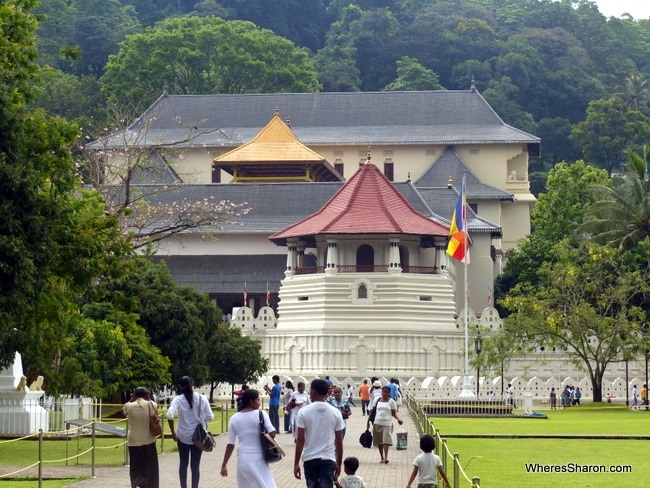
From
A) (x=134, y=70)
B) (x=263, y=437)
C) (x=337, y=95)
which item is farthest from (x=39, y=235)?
(x=134, y=70)

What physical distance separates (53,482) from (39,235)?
348cm

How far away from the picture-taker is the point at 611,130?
108500 mm

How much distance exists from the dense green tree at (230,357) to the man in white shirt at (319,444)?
3299 centimetres

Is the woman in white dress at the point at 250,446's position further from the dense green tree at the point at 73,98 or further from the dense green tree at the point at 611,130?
the dense green tree at the point at 611,130

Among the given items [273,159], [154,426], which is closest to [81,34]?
[273,159]

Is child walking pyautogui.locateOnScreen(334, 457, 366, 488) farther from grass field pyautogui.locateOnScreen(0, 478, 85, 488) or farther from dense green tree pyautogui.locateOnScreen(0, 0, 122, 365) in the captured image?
dense green tree pyautogui.locateOnScreen(0, 0, 122, 365)

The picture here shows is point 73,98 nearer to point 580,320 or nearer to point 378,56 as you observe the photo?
point 378,56

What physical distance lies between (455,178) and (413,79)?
36.5 m

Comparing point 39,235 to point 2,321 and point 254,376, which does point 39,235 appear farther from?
point 254,376

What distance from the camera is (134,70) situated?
352ft

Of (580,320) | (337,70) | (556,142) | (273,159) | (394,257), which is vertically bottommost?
(580,320)

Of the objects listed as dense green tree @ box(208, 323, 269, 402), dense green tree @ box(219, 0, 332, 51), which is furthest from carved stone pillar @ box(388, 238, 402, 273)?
dense green tree @ box(219, 0, 332, 51)

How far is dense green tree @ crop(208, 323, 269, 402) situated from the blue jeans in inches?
1302

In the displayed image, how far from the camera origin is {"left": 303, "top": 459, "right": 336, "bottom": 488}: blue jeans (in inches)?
631
